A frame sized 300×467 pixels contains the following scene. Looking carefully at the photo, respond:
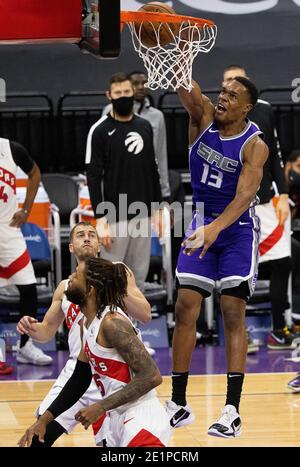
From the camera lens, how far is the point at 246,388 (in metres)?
8.68

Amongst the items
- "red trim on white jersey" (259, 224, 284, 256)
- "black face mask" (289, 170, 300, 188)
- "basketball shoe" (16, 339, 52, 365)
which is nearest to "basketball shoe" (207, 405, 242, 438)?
"basketball shoe" (16, 339, 52, 365)

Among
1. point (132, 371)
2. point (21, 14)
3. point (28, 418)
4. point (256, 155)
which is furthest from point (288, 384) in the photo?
point (21, 14)

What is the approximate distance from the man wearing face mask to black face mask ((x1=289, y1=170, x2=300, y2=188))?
1797mm

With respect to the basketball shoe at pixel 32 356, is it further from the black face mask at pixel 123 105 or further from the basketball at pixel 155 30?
the basketball at pixel 155 30

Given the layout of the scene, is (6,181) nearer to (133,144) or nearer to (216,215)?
(133,144)

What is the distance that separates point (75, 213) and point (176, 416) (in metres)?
3.85

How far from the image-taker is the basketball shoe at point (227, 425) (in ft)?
21.0

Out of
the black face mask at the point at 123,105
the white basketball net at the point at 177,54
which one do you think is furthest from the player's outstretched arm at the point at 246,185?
the black face mask at the point at 123,105

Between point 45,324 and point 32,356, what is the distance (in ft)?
10.1

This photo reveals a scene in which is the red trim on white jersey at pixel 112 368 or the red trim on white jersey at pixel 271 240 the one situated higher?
the red trim on white jersey at pixel 112 368

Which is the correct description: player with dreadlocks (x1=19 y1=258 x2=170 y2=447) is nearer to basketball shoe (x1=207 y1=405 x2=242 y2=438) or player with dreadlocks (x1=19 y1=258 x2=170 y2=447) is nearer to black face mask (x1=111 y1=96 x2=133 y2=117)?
basketball shoe (x1=207 y1=405 x2=242 y2=438)

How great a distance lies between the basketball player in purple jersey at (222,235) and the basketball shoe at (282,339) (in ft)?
10.7

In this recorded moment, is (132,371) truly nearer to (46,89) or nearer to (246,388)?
(246,388)

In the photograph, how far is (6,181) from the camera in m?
9.35
